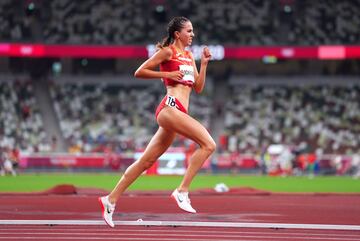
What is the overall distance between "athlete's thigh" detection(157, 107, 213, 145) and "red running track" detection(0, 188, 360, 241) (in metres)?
1.19

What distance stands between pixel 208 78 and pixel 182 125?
124 feet

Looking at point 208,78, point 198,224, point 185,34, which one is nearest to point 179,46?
point 185,34

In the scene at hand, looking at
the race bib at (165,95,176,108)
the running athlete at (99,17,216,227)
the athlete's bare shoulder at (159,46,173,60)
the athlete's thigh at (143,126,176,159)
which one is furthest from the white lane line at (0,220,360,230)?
the athlete's bare shoulder at (159,46,173,60)

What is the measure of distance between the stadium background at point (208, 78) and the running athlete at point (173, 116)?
30.8 m

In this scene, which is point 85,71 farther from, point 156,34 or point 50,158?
point 50,158

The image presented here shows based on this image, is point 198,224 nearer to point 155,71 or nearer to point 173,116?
point 173,116

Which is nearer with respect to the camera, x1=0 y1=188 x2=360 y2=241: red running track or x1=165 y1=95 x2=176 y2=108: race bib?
x1=0 y1=188 x2=360 y2=241: red running track

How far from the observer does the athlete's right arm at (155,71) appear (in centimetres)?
997

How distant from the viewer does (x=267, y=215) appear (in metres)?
12.1

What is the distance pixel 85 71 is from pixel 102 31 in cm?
295

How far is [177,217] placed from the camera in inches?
442

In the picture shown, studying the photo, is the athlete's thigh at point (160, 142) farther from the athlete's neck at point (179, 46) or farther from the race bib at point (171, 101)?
the athlete's neck at point (179, 46)

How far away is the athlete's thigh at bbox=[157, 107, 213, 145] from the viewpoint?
9.98 metres

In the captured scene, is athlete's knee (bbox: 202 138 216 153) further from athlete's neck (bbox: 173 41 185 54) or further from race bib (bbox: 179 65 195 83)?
athlete's neck (bbox: 173 41 185 54)
